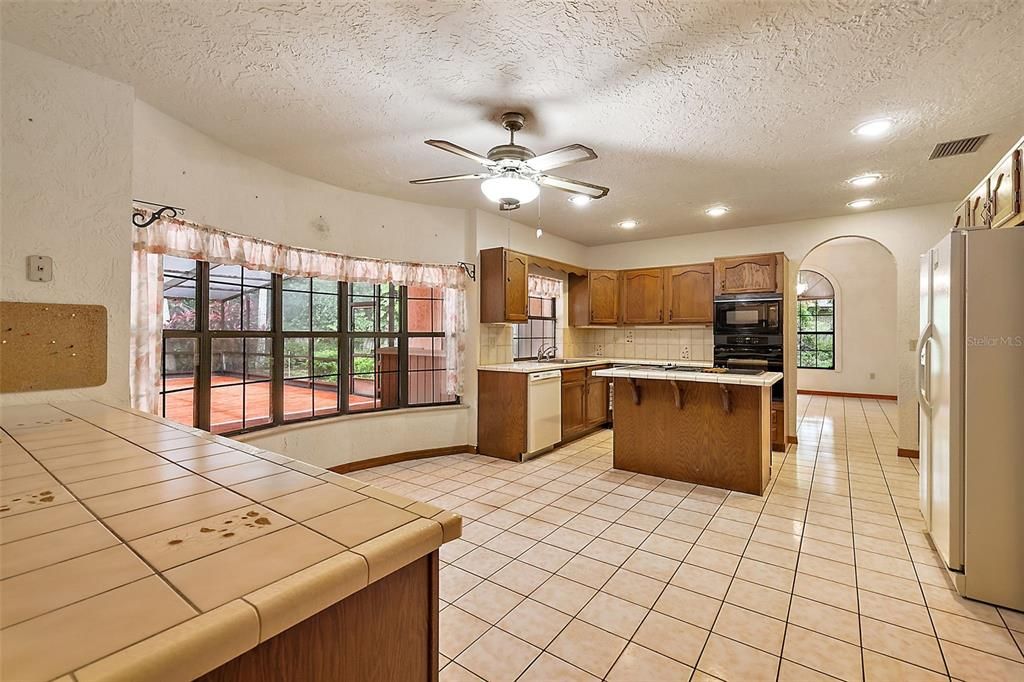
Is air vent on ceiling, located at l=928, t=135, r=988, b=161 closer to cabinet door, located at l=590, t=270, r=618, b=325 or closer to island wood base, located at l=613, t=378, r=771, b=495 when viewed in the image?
island wood base, located at l=613, t=378, r=771, b=495

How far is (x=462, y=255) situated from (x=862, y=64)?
3437 millimetres

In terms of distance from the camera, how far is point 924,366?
2.60 m

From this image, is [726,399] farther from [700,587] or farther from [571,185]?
[571,185]

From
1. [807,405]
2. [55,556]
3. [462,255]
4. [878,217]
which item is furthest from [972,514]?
[807,405]

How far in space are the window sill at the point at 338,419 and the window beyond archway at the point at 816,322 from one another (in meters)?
7.42

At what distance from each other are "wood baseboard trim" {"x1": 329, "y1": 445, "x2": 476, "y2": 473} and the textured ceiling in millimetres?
2500

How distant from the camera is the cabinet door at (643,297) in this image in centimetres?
596

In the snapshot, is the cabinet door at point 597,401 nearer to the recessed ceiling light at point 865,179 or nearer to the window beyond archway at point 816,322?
the recessed ceiling light at point 865,179

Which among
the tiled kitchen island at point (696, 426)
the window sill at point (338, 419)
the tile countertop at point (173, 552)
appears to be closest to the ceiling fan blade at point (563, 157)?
the tile countertop at point (173, 552)

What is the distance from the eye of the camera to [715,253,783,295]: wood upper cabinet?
5012mm

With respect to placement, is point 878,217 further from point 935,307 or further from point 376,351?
point 376,351

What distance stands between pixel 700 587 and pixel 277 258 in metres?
3.50

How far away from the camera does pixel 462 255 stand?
15.9 feet

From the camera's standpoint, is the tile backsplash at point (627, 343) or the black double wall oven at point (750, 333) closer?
the black double wall oven at point (750, 333)
